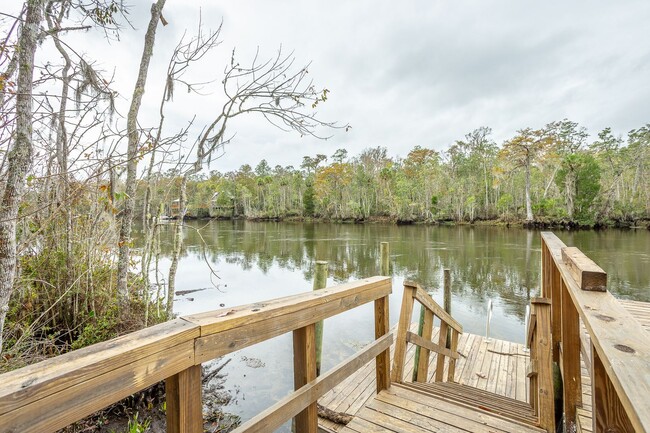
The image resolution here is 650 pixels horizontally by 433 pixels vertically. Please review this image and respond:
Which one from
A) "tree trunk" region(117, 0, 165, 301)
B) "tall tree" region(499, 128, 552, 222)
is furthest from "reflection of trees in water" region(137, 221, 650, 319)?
"tall tree" region(499, 128, 552, 222)

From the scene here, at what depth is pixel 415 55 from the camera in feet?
71.4

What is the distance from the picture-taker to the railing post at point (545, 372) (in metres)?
2.00

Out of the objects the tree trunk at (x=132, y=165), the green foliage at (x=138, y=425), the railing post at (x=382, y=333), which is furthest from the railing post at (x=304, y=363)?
the tree trunk at (x=132, y=165)

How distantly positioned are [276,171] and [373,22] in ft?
160

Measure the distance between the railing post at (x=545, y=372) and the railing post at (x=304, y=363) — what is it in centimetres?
160

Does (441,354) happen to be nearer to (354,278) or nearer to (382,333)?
(382,333)

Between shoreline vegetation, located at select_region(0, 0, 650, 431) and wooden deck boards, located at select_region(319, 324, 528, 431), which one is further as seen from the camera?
wooden deck boards, located at select_region(319, 324, 528, 431)

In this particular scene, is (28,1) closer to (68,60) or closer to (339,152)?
(68,60)

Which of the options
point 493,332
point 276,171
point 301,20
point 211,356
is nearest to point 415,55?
point 301,20

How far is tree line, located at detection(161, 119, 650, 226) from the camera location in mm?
31172

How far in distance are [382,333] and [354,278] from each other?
10918 millimetres

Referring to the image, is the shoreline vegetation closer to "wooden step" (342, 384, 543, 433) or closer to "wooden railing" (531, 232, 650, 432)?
"wooden step" (342, 384, 543, 433)

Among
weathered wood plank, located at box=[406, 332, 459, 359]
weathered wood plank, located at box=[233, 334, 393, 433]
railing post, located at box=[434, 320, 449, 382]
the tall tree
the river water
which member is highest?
the tall tree

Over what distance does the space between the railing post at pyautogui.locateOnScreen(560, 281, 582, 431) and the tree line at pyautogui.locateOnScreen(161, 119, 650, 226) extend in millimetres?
22034
